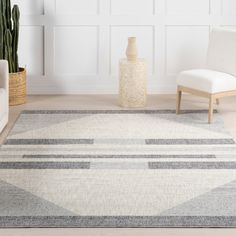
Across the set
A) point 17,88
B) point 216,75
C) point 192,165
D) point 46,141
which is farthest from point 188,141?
point 17,88

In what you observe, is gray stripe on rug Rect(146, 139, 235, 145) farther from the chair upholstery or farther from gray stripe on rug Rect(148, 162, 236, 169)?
the chair upholstery

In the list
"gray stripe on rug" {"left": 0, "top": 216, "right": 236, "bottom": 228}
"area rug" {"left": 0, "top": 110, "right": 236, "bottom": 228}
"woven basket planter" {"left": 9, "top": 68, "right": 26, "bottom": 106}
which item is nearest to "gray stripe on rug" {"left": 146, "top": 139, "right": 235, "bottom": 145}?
"area rug" {"left": 0, "top": 110, "right": 236, "bottom": 228}

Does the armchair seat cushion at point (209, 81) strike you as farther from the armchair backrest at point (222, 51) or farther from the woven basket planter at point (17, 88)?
the woven basket planter at point (17, 88)

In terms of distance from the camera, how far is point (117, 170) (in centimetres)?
474

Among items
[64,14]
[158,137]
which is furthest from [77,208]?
[64,14]

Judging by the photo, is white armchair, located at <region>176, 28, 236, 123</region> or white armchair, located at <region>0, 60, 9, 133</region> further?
white armchair, located at <region>176, 28, 236, 123</region>

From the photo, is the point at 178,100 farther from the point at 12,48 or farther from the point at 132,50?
the point at 12,48

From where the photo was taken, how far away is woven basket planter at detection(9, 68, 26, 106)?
21.8 ft

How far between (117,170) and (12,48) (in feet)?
7.91

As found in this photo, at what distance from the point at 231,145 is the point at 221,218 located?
1.50 metres

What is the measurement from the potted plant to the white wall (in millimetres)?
419

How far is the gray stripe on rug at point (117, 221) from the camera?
380cm

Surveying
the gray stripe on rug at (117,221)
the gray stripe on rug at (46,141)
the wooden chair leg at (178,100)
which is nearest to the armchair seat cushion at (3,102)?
the gray stripe on rug at (46,141)

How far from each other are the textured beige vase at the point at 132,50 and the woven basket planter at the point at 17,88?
1000mm
